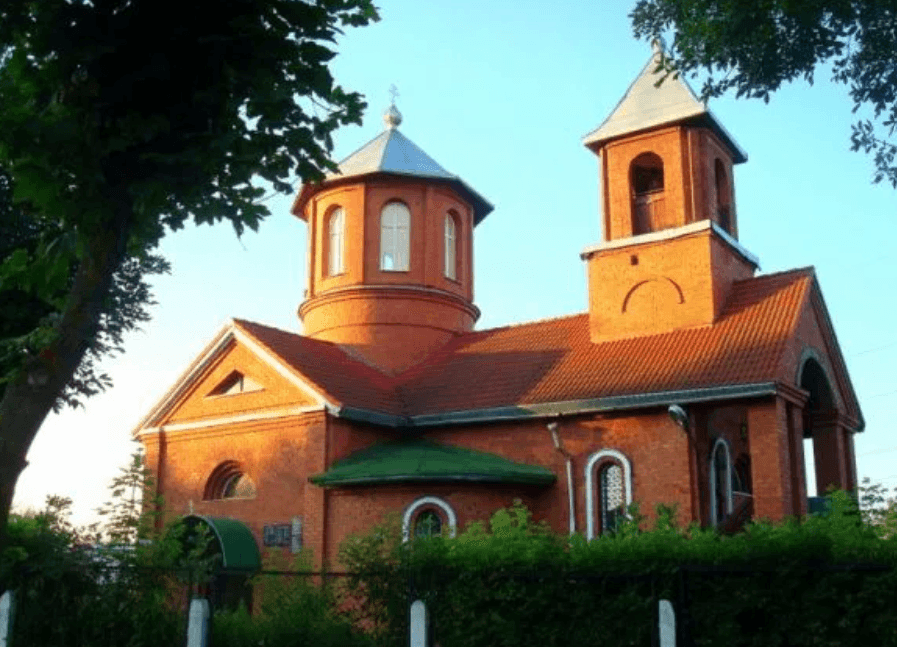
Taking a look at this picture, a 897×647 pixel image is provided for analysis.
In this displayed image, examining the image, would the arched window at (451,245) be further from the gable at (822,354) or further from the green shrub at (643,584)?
the green shrub at (643,584)

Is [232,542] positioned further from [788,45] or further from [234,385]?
[788,45]

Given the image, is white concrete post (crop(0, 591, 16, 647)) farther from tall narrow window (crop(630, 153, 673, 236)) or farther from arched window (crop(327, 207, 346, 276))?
arched window (crop(327, 207, 346, 276))

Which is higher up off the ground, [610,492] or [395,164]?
[395,164]

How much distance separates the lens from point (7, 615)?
9.62m

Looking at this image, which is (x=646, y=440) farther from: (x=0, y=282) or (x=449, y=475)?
(x=0, y=282)

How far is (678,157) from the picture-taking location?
21000mm

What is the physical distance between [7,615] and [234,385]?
1202 cm

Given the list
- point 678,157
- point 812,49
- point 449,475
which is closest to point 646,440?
point 449,475

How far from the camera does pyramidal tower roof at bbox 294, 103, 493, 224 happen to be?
24891mm

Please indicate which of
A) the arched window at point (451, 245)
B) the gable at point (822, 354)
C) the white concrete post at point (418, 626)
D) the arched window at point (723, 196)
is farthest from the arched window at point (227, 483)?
the white concrete post at point (418, 626)

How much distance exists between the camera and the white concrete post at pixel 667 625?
8.52 meters

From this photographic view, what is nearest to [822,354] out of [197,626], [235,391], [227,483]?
[235,391]

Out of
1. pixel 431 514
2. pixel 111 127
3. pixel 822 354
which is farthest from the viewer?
pixel 822 354

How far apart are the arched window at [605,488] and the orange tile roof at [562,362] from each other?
1.13 m
